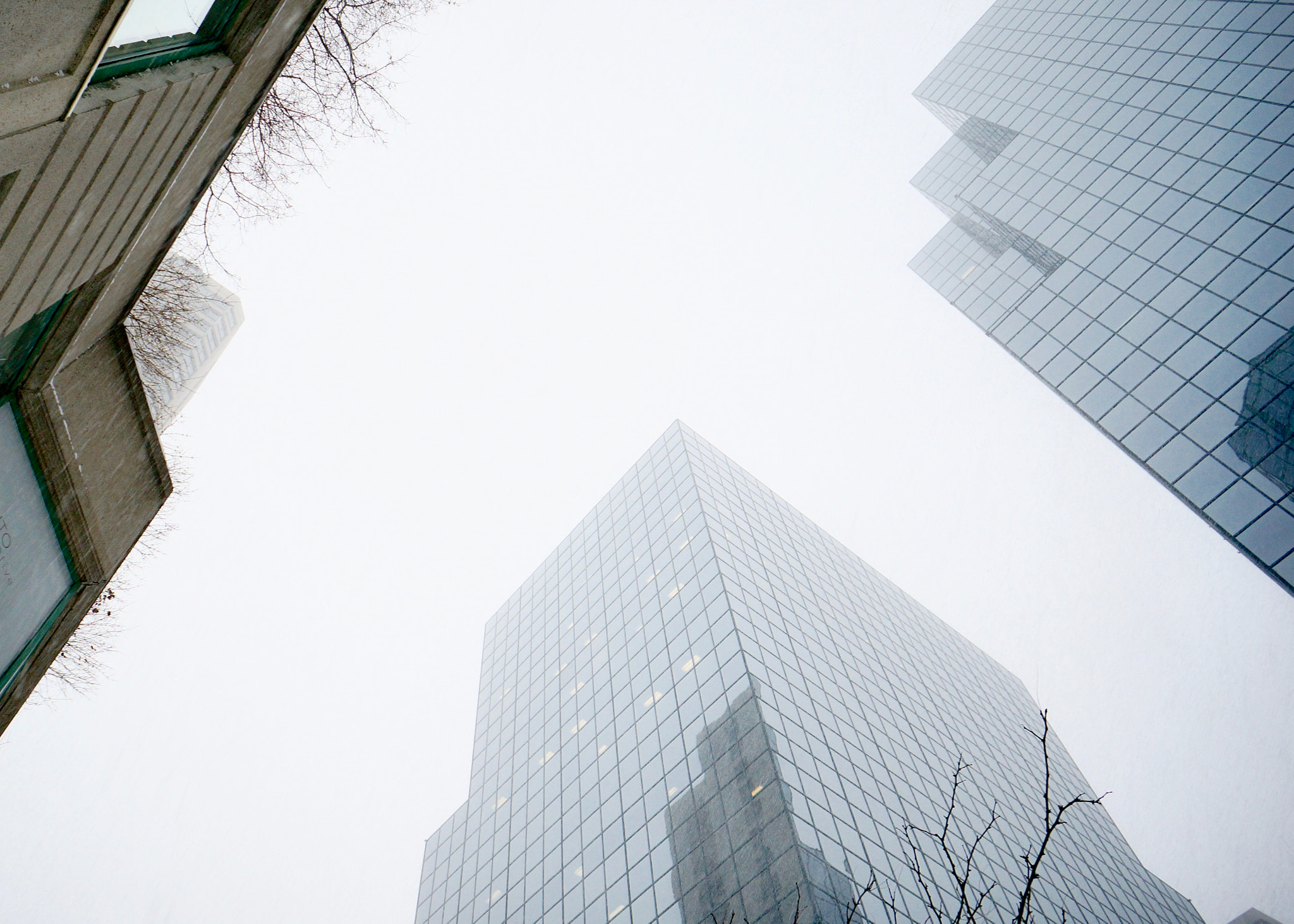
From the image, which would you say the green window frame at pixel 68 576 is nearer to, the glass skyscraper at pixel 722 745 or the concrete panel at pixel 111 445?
the concrete panel at pixel 111 445

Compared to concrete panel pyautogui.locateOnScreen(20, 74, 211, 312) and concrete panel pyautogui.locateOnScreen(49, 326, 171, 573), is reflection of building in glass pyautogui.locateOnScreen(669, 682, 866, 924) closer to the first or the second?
concrete panel pyautogui.locateOnScreen(49, 326, 171, 573)

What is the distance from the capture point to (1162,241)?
3325cm

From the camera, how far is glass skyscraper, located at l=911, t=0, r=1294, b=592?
26719 mm

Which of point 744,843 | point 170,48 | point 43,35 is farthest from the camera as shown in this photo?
point 744,843

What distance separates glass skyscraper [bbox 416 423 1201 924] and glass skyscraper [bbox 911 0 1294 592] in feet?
62.7

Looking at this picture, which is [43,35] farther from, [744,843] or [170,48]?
[744,843]

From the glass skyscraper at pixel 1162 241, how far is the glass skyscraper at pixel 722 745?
19102mm

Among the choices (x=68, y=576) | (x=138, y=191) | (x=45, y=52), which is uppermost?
(x=138, y=191)

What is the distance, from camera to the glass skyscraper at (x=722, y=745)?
27016 mm

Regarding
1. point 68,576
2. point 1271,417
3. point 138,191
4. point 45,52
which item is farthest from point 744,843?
point 45,52

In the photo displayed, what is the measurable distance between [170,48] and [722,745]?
30.0 meters

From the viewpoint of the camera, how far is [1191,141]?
114 feet

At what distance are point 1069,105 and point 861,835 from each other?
4655cm

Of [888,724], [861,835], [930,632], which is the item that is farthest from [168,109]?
[930,632]
